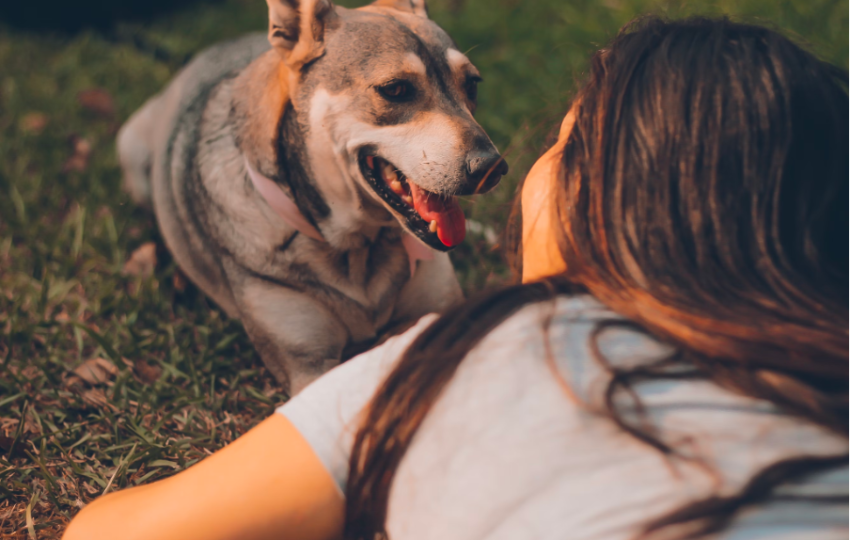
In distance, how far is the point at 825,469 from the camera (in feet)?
2.71

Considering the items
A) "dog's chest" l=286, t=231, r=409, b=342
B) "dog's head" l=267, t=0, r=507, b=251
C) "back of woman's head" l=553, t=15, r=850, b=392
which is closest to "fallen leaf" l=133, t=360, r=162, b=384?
"dog's chest" l=286, t=231, r=409, b=342

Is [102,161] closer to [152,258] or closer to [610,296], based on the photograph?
[152,258]

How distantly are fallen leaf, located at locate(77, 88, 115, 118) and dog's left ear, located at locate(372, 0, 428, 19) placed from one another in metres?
2.37

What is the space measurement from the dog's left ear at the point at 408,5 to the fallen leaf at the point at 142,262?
1477mm

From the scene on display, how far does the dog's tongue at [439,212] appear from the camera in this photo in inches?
82.6

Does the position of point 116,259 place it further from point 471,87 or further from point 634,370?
point 634,370

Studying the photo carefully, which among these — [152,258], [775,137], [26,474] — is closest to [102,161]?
[152,258]

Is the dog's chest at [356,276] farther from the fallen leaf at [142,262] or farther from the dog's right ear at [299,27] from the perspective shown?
the fallen leaf at [142,262]

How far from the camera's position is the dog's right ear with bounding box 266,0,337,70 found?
6.84 feet

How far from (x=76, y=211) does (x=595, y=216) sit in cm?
288

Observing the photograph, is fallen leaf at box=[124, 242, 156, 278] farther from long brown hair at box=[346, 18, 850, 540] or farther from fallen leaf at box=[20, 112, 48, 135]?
long brown hair at box=[346, 18, 850, 540]

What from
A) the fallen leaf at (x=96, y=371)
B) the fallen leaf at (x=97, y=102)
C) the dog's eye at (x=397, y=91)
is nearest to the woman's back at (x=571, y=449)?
the dog's eye at (x=397, y=91)

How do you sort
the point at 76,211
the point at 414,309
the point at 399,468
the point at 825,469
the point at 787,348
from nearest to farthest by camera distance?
1. the point at 825,469
2. the point at 787,348
3. the point at 399,468
4. the point at 414,309
5. the point at 76,211

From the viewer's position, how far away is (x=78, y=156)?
3.67 m
